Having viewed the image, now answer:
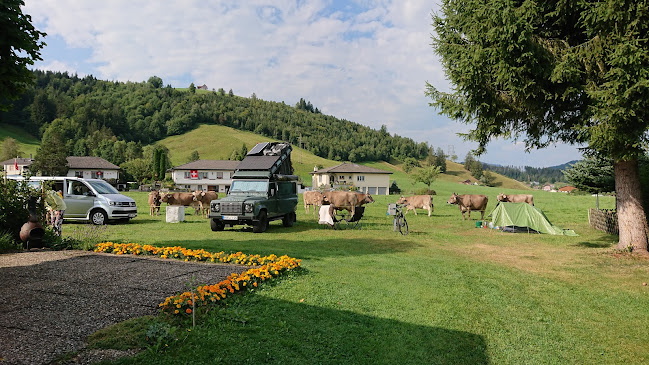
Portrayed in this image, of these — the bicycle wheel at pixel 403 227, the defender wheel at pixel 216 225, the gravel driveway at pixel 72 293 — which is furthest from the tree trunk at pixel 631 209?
the defender wheel at pixel 216 225

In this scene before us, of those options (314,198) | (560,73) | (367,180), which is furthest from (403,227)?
(367,180)

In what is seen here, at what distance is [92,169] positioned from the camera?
8550 centimetres

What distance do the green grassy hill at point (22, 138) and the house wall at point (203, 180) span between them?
39864mm

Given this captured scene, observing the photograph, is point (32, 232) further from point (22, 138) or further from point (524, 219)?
point (22, 138)

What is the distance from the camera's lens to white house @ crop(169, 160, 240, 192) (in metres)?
88.8

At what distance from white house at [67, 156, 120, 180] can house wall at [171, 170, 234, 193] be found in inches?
474

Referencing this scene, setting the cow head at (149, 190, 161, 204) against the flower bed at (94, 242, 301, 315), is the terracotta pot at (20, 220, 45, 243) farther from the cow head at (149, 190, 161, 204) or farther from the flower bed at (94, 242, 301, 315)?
the cow head at (149, 190, 161, 204)

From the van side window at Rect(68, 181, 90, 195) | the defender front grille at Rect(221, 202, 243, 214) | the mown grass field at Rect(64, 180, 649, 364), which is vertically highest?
the van side window at Rect(68, 181, 90, 195)

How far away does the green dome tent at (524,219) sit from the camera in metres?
18.8

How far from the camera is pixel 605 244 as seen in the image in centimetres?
1545

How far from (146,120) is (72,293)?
140 meters

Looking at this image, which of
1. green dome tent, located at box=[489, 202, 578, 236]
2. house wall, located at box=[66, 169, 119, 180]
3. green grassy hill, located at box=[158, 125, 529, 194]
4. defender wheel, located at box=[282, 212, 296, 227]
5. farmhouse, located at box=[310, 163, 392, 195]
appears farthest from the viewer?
green grassy hill, located at box=[158, 125, 529, 194]

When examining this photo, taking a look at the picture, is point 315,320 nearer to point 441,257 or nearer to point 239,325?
point 239,325

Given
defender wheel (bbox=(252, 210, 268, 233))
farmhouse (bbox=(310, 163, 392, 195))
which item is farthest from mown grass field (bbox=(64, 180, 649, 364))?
farmhouse (bbox=(310, 163, 392, 195))
